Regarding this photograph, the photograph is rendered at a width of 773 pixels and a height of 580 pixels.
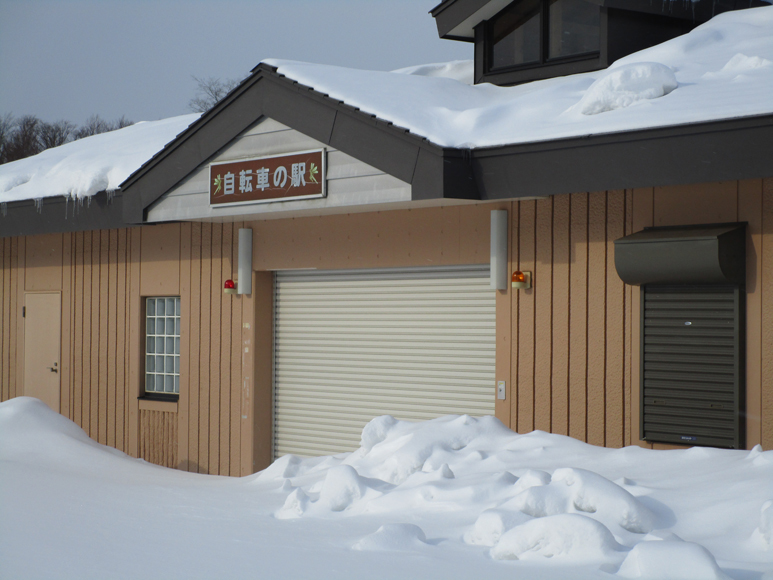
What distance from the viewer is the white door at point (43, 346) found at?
39.8 feet

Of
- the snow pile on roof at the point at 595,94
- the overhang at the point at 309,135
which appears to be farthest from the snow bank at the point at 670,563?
the overhang at the point at 309,135

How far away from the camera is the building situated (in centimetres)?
632

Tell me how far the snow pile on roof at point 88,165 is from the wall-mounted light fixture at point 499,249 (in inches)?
216

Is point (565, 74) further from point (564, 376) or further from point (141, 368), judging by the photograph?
point (141, 368)

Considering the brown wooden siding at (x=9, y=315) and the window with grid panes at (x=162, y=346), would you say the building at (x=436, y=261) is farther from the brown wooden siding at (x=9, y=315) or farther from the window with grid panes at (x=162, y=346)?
the brown wooden siding at (x=9, y=315)

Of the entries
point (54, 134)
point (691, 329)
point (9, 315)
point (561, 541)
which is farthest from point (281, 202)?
point (54, 134)

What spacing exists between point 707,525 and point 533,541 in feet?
3.58

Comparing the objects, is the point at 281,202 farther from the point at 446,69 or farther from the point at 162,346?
the point at 446,69

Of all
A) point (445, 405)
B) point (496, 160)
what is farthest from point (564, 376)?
point (496, 160)

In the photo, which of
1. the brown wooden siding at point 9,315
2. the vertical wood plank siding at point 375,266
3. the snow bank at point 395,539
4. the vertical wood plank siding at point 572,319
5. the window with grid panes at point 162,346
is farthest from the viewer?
the brown wooden siding at point 9,315

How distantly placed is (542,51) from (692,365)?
15.7 feet

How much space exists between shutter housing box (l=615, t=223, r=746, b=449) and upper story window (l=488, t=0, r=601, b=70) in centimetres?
367

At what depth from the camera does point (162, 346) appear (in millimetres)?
11008

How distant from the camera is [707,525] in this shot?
434 cm
